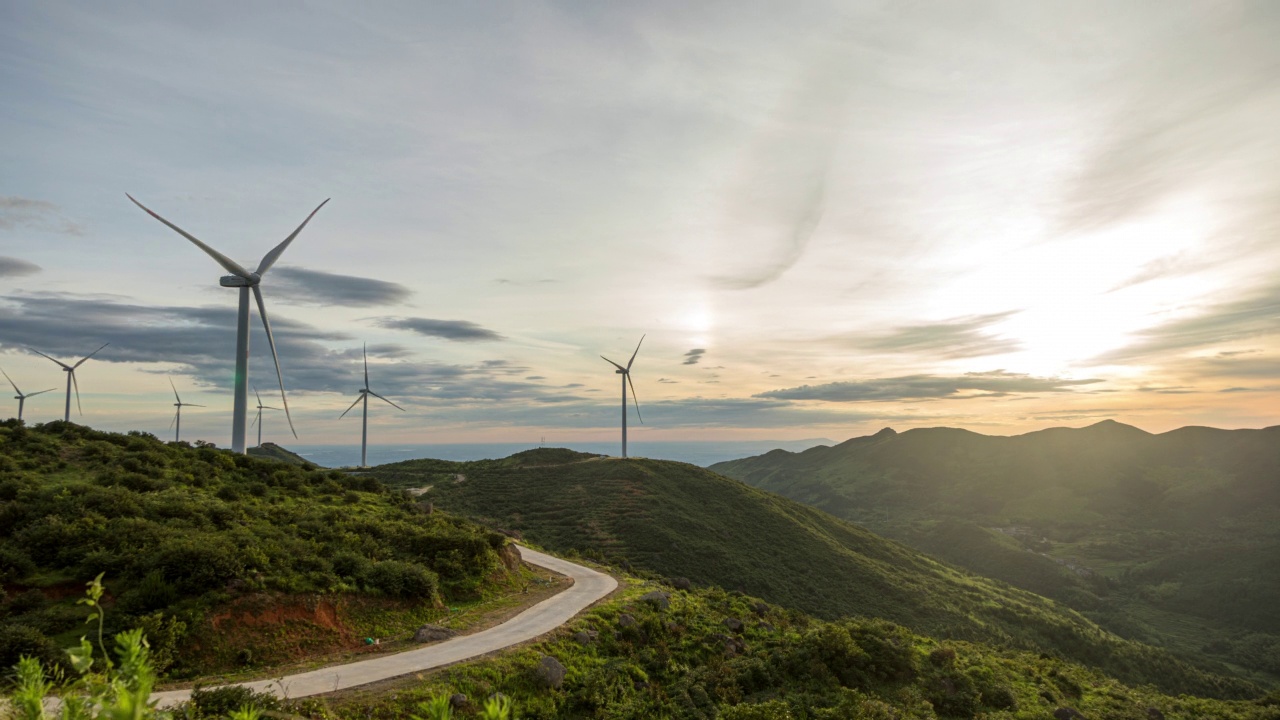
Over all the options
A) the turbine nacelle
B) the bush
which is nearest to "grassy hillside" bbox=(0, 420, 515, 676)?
the bush

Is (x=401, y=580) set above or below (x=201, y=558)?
below

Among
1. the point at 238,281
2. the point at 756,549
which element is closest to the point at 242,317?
the point at 238,281

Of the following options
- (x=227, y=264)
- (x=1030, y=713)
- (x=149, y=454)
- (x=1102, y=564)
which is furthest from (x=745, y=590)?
(x=1102, y=564)

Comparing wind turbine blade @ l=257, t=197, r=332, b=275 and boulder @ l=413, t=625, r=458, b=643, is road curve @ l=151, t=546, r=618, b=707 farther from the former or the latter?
wind turbine blade @ l=257, t=197, r=332, b=275

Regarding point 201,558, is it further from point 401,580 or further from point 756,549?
point 756,549

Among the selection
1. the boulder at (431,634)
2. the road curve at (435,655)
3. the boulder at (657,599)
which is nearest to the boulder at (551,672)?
the road curve at (435,655)

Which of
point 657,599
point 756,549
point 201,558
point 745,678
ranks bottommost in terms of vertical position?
point 756,549
